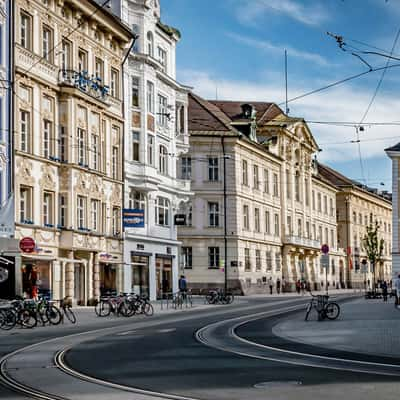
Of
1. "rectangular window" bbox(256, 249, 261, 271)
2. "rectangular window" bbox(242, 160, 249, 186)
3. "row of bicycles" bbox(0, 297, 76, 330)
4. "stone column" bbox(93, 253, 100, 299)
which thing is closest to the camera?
"row of bicycles" bbox(0, 297, 76, 330)

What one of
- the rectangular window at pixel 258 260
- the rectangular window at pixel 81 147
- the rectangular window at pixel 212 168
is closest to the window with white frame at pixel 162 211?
the rectangular window at pixel 81 147

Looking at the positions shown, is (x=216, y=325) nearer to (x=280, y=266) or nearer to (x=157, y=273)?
(x=157, y=273)

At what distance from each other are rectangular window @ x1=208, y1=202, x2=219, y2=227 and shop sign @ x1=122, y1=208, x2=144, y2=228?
22799 millimetres

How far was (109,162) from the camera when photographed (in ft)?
165

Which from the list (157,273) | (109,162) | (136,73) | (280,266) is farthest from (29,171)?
(280,266)

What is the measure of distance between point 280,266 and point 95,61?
41519 millimetres

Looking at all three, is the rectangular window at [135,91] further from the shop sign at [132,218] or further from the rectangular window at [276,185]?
the rectangular window at [276,185]

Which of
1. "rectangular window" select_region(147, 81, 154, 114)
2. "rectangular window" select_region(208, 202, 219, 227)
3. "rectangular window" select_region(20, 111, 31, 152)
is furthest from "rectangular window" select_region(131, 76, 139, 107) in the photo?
"rectangular window" select_region(208, 202, 219, 227)

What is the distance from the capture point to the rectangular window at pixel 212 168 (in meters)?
73.4

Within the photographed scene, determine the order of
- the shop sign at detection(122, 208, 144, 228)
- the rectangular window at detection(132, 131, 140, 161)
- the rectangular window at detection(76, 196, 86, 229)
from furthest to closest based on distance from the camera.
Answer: the rectangular window at detection(132, 131, 140, 161) → the shop sign at detection(122, 208, 144, 228) → the rectangular window at detection(76, 196, 86, 229)

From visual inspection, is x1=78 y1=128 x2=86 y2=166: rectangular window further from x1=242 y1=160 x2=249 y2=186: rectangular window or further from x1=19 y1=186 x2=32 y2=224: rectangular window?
x1=242 y1=160 x2=249 y2=186: rectangular window

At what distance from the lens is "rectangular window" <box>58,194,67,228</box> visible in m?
44.2

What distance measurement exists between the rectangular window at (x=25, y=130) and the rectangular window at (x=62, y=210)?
13.2ft

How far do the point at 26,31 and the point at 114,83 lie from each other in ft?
35.4
